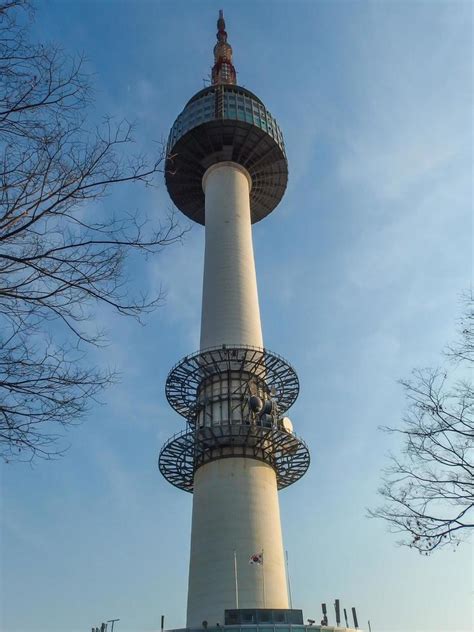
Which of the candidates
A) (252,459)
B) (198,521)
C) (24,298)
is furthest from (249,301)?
(24,298)

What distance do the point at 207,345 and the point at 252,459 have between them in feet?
41.3

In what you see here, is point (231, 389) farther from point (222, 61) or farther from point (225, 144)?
point (222, 61)

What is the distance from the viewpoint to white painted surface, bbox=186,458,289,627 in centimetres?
4291

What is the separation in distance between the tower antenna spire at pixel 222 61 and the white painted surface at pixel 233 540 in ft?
178

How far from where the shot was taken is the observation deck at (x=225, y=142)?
71.4 m

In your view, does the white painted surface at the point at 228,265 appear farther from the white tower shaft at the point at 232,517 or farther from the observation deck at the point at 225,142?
the observation deck at the point at 225,142

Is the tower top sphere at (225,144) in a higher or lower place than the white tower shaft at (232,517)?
higher

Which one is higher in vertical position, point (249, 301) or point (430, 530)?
point (249, 301)

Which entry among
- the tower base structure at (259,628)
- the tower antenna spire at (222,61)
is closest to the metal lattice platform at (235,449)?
the tower base structure at (259,628)

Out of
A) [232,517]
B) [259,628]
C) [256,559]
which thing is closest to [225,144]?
[232,517]

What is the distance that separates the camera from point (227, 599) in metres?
42.3

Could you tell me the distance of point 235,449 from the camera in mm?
49844

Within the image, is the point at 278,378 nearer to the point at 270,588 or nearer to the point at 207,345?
the point at 207,345

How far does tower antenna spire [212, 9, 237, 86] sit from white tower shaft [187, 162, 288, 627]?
115ft
